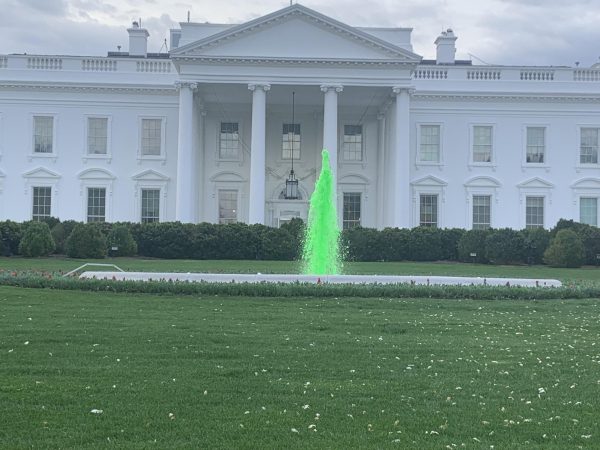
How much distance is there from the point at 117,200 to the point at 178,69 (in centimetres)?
835

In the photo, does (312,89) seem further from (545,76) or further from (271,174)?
(545,76)

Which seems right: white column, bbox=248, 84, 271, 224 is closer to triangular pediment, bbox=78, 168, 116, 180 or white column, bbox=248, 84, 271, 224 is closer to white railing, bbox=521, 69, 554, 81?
triangular pediment, bbox=78, 168, 116, 180

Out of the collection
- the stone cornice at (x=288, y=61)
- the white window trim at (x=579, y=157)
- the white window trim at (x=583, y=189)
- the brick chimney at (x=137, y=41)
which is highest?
the brick chimney at (x=137, y=41)

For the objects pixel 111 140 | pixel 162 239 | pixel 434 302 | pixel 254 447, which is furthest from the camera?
pixel 111 140

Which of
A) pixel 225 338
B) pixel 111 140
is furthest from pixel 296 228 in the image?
pixel 225 338

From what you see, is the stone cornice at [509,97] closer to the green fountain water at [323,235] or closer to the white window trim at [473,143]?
→ the white window trim at [473,143]

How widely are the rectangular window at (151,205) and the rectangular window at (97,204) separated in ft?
7.20

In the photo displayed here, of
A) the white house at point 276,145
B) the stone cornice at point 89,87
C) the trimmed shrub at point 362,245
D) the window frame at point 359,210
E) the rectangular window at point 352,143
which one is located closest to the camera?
the trimmed shrub at point 362,245

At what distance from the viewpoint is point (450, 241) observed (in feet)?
108

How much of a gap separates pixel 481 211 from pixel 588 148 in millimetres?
6963

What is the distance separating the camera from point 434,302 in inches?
579

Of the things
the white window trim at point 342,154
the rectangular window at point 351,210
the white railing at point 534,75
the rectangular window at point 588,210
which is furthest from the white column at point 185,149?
the rectangular window at point 588,210

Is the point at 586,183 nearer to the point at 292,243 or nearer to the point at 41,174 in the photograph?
the point at 292,243

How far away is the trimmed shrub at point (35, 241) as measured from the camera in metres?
28.8
